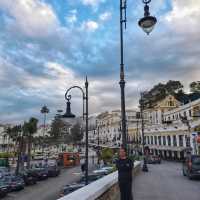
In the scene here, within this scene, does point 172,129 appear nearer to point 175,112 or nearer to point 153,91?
point 175,112

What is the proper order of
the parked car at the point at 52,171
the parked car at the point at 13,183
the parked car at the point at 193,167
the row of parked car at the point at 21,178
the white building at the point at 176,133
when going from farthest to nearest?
the parked car at the point at 52,171
the white building at the point at 176,133
the parked car at the point at 13,183
the row of parked car at the point at 21,178
the parked car at the point at 193,167

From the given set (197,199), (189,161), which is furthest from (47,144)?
Result: (197,199)

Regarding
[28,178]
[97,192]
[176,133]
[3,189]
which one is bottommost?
[3,189]

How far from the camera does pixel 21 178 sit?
102ft

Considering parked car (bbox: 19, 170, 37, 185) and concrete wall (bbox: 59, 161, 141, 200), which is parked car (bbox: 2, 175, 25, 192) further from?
concrete wall (bbox: 59, 161, 141, 200)

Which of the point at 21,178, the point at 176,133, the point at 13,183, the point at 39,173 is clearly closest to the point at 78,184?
the point at 13,183

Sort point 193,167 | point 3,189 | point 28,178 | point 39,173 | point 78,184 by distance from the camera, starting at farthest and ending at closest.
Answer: point 39,173 → point 28,178 → point 3,189 → point 78,184 → point 193,167

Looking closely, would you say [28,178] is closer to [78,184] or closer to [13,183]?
[13,183]

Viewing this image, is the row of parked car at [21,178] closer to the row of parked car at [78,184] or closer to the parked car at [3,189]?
the parked car at [3,189]

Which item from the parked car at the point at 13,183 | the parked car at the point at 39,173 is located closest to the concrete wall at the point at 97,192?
the parked car at the point at 13,183

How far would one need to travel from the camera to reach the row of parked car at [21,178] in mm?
26945

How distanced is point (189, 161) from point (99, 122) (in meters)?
116

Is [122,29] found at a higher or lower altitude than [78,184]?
higher

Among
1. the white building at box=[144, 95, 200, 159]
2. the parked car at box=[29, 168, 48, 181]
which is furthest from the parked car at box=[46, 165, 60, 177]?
the white building at box=[144, 95, 200, 159]
